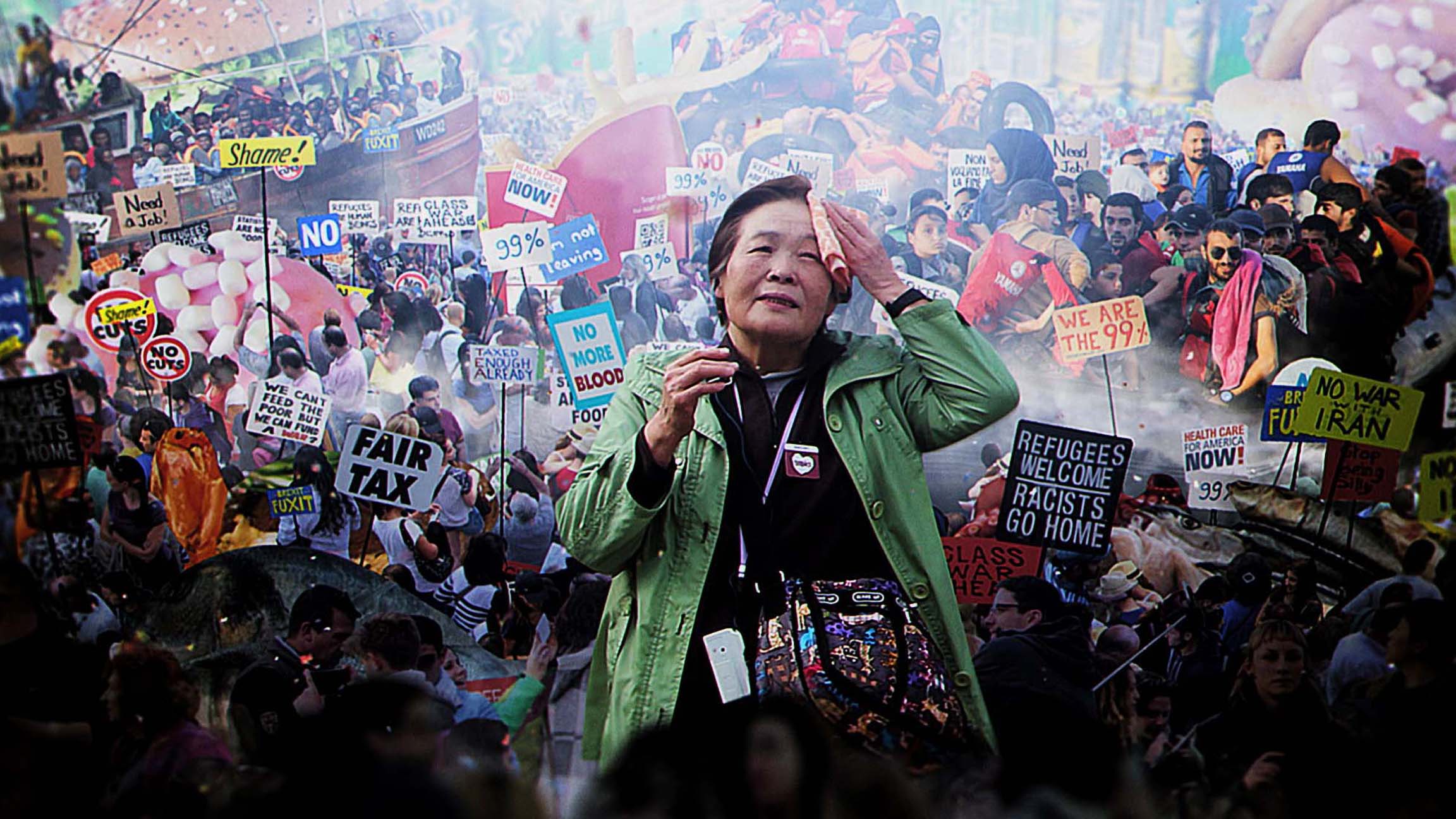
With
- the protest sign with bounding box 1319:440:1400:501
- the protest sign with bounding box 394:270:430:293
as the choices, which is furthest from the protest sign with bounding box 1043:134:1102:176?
the protest sign with bounding box 394:270:430:293

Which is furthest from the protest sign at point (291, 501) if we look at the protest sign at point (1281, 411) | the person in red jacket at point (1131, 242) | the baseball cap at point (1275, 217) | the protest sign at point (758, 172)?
the baseball cap at point (1275, 217)

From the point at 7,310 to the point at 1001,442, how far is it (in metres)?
3.92

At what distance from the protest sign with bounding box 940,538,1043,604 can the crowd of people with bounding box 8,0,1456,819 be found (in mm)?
50

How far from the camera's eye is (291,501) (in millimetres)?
6066

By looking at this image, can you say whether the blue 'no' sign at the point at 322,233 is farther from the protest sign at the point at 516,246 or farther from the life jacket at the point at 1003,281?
the life jacket at the point at 1003,281

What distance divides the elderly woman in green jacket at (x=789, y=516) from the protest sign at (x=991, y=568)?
0.89 meters

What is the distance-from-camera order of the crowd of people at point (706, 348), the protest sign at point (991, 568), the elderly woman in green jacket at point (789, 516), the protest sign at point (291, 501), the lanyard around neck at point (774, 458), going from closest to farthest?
the elderly woman in green jacket at point (789, 516) → the lanyard around neck at point (774, 458) → the crowd of people at point (706, 348) → the protest sign at point (991, 568) → the protest sign at point (291, 501)

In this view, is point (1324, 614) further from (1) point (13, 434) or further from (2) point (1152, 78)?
(1) point (13, 434)

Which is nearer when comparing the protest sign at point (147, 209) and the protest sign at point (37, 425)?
the protest sign at point (37, 425)

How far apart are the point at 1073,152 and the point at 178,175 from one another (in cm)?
355

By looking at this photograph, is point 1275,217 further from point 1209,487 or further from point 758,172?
point 758,172

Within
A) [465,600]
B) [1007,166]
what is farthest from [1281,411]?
[465,600]

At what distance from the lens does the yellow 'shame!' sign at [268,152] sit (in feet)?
19.6

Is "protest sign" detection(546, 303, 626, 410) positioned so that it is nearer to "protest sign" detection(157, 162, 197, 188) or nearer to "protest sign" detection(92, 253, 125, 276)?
"protest sign" detection(157, 162, 197, 188)
